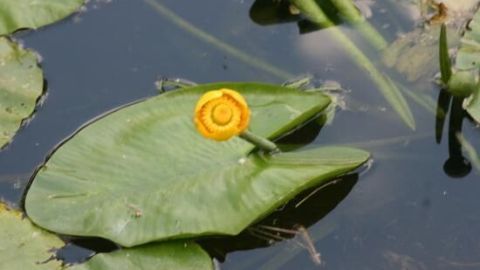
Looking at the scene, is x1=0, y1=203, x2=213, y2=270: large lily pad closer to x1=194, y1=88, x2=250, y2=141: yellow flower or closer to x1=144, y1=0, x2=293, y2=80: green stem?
x1=194, y1=88, x2=250, y2=141: yellow flower

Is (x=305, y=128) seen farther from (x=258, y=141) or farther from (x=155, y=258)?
(x=155, y=258)

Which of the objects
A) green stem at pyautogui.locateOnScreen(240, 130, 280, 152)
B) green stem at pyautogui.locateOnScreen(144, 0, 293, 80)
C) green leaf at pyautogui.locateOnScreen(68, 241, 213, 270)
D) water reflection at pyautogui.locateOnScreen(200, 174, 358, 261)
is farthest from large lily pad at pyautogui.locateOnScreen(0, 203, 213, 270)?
green stem at pyautogui.locateOnScreen(144, 0, 293, 80)

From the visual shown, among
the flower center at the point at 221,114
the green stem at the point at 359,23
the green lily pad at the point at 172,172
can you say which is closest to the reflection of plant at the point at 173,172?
the green lily pad at the point at 172,172

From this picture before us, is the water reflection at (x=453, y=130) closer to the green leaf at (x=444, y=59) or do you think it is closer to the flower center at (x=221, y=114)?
the green leaf at (x=444, y=59)

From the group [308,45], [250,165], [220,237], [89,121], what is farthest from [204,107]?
[308,45]

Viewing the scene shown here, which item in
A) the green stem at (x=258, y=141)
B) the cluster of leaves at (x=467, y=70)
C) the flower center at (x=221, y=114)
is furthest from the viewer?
the cluster of leaves at (x=467, y=70)

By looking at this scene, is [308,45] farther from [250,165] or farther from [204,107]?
[204,107]

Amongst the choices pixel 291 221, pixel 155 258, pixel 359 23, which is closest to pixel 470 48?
pixel 359 23
